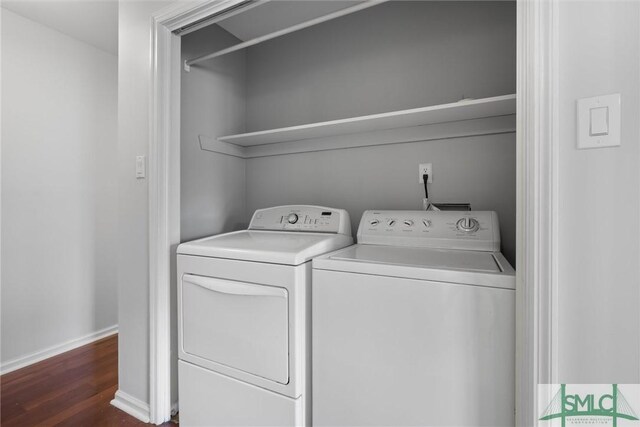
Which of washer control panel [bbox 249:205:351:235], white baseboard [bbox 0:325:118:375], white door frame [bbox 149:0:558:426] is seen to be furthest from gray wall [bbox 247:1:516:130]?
white baseboard [bbox 0:325:118:375]

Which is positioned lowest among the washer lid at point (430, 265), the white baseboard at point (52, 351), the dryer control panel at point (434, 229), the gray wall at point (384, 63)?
the white baseboard at point (52, 351)

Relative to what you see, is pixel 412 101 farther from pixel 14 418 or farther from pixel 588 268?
pixel 14 418

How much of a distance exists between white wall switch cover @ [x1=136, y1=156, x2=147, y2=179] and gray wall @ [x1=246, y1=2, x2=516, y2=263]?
2.66 ft

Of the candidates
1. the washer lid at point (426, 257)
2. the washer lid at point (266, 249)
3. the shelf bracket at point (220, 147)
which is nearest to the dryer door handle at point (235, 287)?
the washer lid at point (266, 249)

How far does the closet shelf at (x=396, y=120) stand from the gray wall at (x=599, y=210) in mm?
489

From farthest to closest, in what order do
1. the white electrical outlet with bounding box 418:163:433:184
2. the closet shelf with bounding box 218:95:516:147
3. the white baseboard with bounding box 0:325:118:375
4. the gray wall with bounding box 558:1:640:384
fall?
the white baseboard with bounding box 0:325:118:375 < the white electrical outlet with bounding box 418:163:433:184 < the closet shelf with bounding box 218:95:516:147 < the gray wall with bounding box 558:1:640:384

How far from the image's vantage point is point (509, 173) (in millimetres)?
1467

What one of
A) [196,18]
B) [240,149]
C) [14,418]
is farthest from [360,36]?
[14,418]

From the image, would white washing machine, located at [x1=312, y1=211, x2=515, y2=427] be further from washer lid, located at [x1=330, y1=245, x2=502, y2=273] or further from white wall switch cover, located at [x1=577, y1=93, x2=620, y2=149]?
white wall switch cover, located at [x1=577, y1=93, x2=620, y2=149]

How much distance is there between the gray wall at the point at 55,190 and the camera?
6.61ft

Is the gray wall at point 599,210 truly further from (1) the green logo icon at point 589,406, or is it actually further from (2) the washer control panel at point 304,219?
(2) the washer control panel at point 304,219

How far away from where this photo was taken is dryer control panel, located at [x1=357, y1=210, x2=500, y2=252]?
1.33 m

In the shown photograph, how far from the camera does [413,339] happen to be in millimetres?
949

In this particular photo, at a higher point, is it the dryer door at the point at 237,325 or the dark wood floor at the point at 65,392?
the dryer door at the point at 237,325
